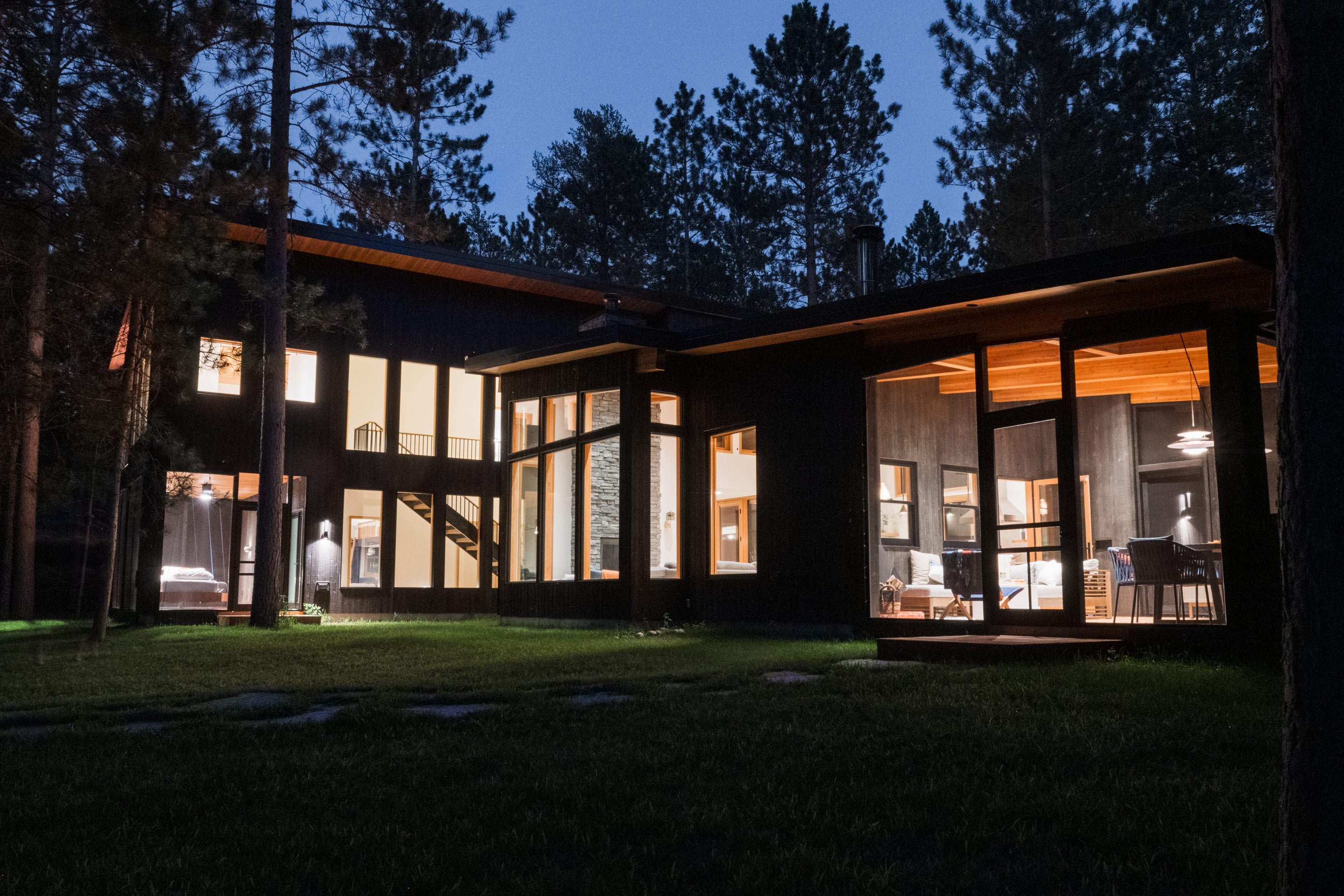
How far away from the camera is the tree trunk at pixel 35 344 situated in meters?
7.11

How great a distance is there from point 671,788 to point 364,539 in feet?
52.0

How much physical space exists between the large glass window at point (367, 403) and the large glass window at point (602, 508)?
264 inches

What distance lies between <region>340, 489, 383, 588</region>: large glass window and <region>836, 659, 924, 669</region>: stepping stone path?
1184cm

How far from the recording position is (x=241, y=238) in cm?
1716

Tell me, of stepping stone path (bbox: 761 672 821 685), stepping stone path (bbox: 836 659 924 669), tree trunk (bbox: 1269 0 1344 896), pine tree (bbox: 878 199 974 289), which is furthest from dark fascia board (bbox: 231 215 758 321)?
tree trunk (bbox: 1269 0 1344 896)

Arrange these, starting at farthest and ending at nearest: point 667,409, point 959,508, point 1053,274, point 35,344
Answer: point 35,344 → point 959,508 → point 667,409 → point 1053,274

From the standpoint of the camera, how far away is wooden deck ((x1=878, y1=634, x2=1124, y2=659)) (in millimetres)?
7633

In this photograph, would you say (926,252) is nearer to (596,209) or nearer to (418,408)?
(596,209)

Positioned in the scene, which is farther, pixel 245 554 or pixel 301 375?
pixel 245 554

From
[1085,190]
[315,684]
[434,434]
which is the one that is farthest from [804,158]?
[315,684]

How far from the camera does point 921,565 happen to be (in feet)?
45.2

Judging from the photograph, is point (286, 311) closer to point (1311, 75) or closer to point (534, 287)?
point (534, 287)

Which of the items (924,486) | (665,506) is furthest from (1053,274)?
(924,486)

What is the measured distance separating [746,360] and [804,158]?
16466mm
